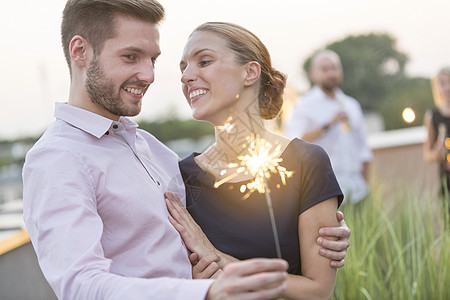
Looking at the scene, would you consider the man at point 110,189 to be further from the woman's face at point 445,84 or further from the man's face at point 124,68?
the woman's face at point 445,84

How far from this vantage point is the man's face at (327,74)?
4.78 metres

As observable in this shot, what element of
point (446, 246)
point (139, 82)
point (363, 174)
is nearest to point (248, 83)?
point (139, 82)

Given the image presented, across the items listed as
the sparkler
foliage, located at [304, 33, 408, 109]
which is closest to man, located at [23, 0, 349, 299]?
the sparkler

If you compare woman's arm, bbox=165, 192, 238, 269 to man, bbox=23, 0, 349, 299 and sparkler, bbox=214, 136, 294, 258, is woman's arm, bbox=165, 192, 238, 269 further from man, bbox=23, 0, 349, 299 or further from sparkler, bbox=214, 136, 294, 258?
sparkler, bbox=214, 136, 294, 258

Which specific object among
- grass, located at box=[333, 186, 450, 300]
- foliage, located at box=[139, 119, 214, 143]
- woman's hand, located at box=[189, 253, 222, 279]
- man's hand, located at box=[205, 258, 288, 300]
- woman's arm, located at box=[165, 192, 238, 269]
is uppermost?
man's hand, located at box=[205, 258, 288, 300]

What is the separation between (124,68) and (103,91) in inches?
3.6

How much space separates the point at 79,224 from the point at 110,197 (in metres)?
0.17

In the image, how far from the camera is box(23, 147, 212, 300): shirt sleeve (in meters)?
1.18

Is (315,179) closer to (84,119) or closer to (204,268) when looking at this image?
(204,268)

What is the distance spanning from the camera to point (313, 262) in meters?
1.62

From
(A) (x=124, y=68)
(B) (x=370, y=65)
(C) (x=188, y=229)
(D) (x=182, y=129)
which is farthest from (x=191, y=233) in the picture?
(B) (x=370, y=65)

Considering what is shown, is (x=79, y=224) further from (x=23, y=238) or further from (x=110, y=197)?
(x=23, y=238)

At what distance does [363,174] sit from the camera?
201 inches

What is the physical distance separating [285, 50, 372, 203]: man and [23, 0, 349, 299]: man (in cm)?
287
